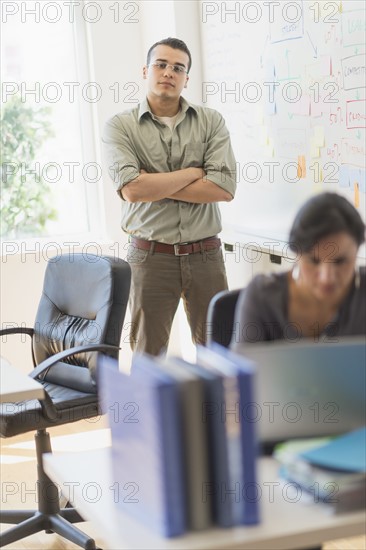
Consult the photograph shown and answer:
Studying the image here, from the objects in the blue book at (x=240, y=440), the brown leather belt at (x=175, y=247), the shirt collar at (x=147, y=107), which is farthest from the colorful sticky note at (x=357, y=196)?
the blue book at (x=240, y=440)

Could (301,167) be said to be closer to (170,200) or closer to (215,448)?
(170,200)

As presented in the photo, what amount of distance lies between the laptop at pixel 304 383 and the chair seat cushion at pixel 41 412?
1.63m

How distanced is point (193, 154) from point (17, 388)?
1.44m

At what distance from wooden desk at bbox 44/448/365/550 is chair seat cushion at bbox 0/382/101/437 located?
4.61 feet

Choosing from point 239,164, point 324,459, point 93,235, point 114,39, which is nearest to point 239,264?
point 239,164

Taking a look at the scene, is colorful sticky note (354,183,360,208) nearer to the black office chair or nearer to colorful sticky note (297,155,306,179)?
colorful sticky note (297,155,306,179)

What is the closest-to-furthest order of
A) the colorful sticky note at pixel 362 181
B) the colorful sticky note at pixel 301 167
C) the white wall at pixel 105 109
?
1. the colorful sticky note at pixel 362 181
2. the colorful sticky note at pixel 301 167
3. the white wall at pixel 105 109

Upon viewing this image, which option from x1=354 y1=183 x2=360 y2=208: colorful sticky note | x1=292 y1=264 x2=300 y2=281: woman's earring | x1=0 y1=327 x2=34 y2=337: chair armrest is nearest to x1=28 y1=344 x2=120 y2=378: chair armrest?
x1=0 y1=327 x2=34 y2=337: chair armrest

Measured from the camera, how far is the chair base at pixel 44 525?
2.94m

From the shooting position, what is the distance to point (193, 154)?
3.56m

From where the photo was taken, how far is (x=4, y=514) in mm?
3154

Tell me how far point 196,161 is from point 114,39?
4.79ft

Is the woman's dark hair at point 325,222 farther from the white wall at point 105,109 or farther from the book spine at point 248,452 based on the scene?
the white wall at point 105,109

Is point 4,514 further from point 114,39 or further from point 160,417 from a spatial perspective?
point 114,39
